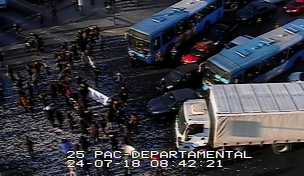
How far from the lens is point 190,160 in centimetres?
2334

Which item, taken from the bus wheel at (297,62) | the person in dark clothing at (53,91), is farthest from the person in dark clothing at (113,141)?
the bus wheel at (297,62)

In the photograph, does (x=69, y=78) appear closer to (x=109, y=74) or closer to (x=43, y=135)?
(x=109, y=74)

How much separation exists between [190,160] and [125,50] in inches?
544

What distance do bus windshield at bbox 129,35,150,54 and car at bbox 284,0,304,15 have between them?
50.3ft

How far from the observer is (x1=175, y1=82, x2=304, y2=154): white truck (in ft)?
70.9

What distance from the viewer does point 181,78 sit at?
A: 93.2 feet

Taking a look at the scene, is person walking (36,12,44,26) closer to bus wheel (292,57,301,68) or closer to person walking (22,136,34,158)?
person walking (22,136,34,158)

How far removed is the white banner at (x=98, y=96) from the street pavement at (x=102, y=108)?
1.72 ft

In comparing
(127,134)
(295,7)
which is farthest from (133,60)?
(295,7)

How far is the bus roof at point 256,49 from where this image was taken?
88.3ft

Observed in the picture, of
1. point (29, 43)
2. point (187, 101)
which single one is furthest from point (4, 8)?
point (187, 101)

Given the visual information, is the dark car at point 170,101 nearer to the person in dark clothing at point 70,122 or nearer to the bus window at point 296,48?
the person in dark clothing at point 70,122

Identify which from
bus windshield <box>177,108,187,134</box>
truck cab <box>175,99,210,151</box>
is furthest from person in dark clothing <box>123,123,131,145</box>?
bus windshield <box>177,108,187,134</box>

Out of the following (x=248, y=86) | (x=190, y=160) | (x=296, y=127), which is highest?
(x=248, y=86)
